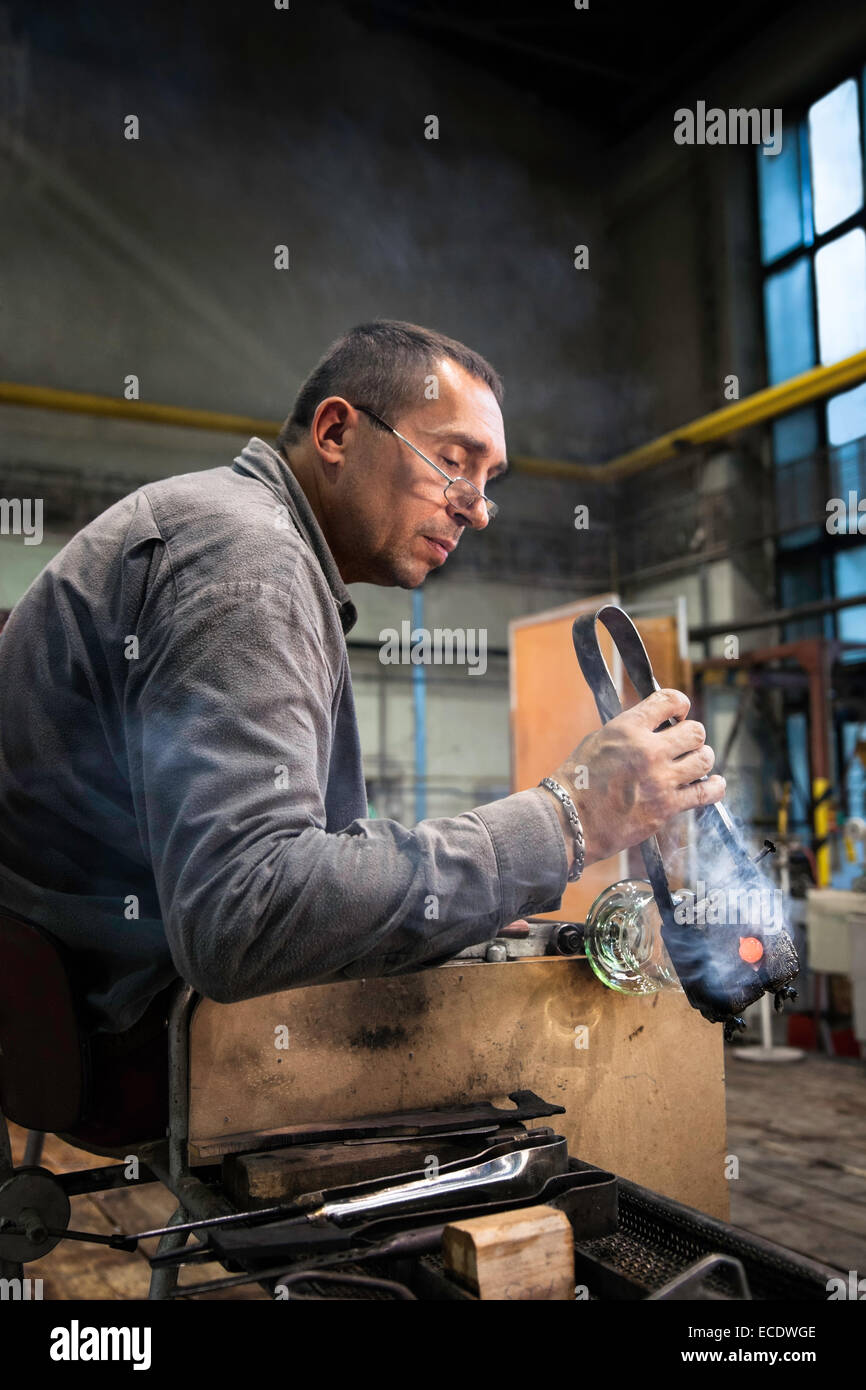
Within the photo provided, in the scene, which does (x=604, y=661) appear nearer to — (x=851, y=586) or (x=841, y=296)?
(x=851, y=586)

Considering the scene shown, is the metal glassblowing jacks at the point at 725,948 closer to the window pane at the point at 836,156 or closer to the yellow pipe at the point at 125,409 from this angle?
the yellow pipe at the point at 125,409

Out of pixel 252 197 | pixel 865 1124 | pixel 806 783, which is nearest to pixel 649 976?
pixel 865 1124

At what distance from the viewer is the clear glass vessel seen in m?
0.88

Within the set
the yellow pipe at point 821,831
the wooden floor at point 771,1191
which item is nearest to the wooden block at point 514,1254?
the wooden floor at point 771,1191

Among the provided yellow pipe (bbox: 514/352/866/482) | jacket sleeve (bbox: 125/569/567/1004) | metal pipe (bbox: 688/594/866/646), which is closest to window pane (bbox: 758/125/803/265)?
yellow pipe (bbox: 514/352/866/482)

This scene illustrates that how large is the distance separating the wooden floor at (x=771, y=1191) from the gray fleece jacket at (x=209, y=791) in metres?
1.10

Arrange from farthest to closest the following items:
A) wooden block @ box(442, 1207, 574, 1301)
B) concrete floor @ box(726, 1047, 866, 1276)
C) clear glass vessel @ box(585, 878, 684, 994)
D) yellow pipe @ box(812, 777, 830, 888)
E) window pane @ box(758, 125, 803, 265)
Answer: window pane @ box(758, 125, 803, 265) → yellow pipe @ box(812, 777, 830, 888) → concrete floor @ box(726, 1047, 866, 1276) → clear glass vessel @ box(585, 878, 684, 994) → wooden block @ box(442, 1207, 574, 1301)

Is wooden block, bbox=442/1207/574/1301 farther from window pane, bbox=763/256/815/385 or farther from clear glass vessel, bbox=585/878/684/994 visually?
window pane, bbox=763/256/815/385

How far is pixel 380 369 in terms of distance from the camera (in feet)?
3.04

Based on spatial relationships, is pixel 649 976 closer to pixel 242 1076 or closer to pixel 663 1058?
pixel 663 1058

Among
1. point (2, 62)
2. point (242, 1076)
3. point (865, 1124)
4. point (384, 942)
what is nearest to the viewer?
point (384, 942)

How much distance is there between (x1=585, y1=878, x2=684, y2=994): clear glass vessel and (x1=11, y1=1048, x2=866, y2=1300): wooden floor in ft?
3.43
